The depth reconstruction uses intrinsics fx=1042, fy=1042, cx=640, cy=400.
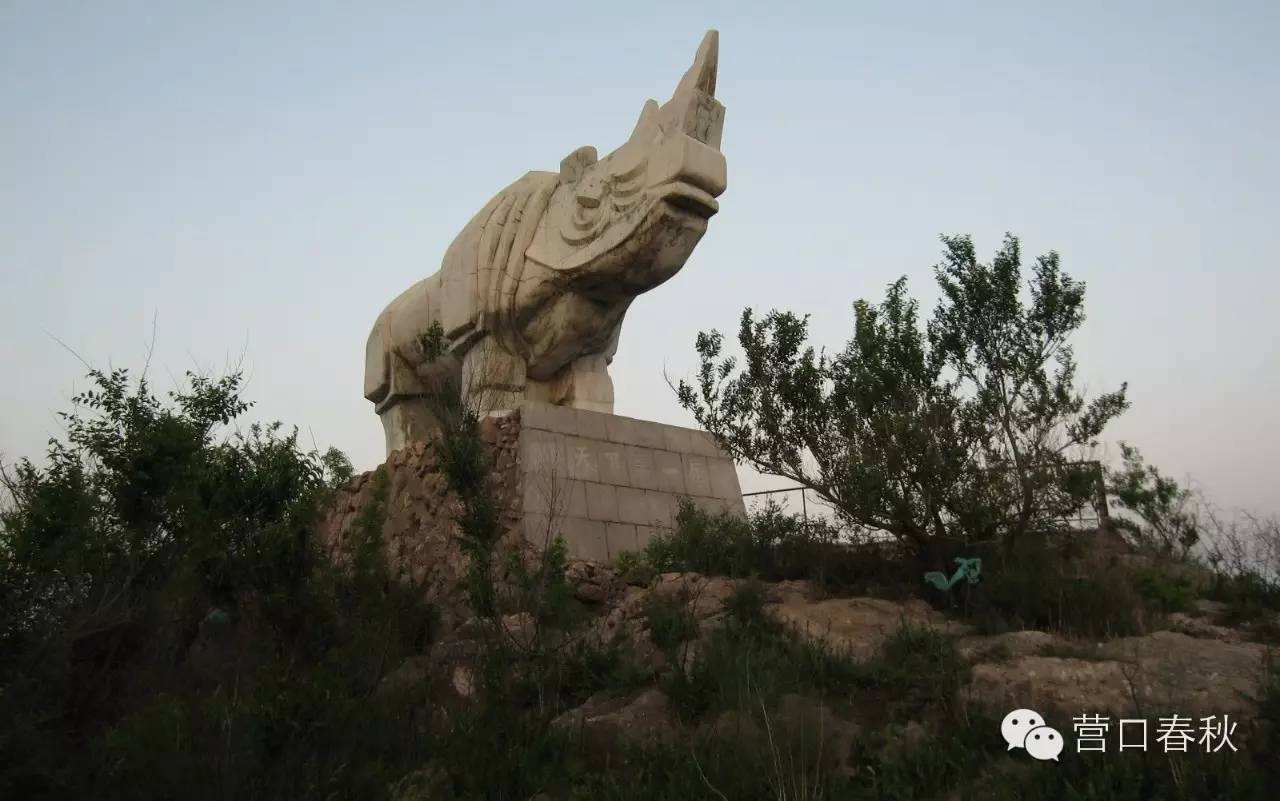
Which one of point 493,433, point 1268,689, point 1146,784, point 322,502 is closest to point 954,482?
point 1268,689

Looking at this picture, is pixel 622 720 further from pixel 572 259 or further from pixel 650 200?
pixel 572 259

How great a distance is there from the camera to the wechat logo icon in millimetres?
4316

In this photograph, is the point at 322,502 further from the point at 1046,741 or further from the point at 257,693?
the point at 1046,741

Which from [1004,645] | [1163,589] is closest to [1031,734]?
[1004,645]

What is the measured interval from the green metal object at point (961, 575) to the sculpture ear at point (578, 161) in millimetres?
4707

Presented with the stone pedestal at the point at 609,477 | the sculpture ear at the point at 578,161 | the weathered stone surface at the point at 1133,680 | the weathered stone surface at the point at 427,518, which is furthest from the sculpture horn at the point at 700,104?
the weathered stone surface at the point at 1133,680

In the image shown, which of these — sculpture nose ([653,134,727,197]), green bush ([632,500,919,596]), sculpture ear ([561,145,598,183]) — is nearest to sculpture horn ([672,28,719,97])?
sculpture nose ([653,134,727,197])

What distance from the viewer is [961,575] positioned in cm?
642

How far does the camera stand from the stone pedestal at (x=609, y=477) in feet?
27.1

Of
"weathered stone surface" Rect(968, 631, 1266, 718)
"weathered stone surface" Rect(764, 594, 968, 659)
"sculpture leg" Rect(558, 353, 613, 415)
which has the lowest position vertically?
"weathered stone surface" Rect(968, 631, 1266, 718)

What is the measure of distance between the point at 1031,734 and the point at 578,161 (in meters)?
6.35

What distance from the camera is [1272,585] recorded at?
6.86 meters

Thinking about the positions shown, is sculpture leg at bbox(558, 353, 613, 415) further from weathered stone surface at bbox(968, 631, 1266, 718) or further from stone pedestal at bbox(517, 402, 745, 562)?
weathered stone surface at bbox(968, 631, 1266, 718)

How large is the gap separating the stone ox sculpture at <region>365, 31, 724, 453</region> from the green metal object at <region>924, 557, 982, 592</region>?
128 inches
